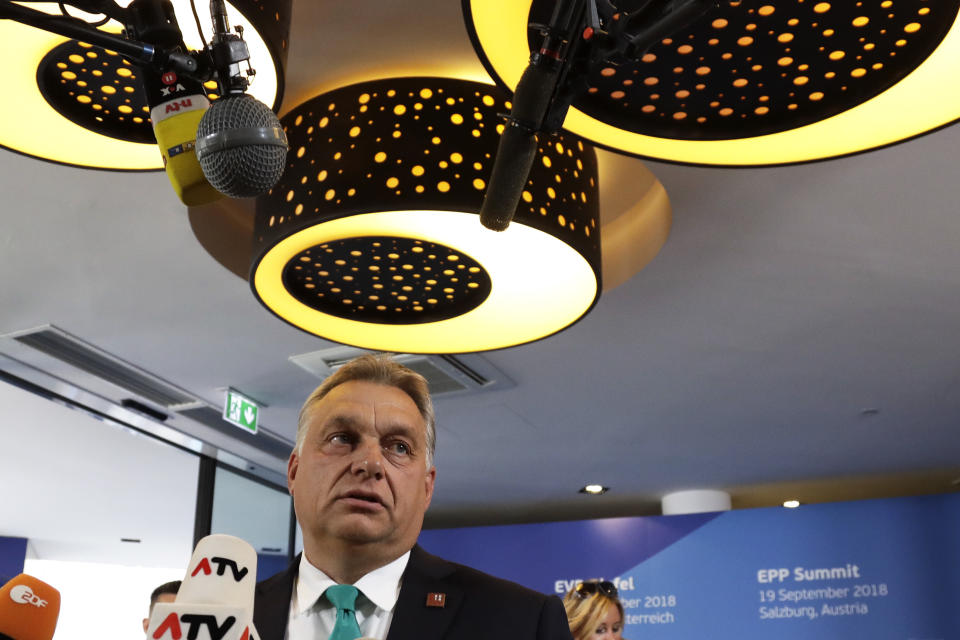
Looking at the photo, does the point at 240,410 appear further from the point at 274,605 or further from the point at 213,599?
the point at 213,599

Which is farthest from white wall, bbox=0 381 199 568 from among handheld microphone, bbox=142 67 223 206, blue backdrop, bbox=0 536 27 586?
handheld microphone, bbox=142 67 223 206

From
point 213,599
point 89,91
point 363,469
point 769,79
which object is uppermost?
point 89,91

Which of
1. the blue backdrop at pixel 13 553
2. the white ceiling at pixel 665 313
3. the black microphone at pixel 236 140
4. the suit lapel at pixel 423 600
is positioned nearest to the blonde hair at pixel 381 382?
the suit lapel at pixel 423 600

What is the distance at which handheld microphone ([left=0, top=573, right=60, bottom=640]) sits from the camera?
4.22ft

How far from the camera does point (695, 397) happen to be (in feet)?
20.3

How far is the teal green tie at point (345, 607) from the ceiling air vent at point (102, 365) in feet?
13.8

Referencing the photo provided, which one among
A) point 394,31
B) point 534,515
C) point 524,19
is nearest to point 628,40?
point 524,19

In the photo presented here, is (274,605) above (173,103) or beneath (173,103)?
beneath

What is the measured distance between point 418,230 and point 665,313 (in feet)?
6.92

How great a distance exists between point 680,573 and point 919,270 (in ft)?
14.6

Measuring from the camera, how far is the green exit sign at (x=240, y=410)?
6.00m

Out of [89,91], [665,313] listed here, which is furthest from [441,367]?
[89,91]

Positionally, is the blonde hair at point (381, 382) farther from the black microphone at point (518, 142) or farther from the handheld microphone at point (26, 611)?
the black microphone at point (518, 142)

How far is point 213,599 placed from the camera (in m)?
1.07
